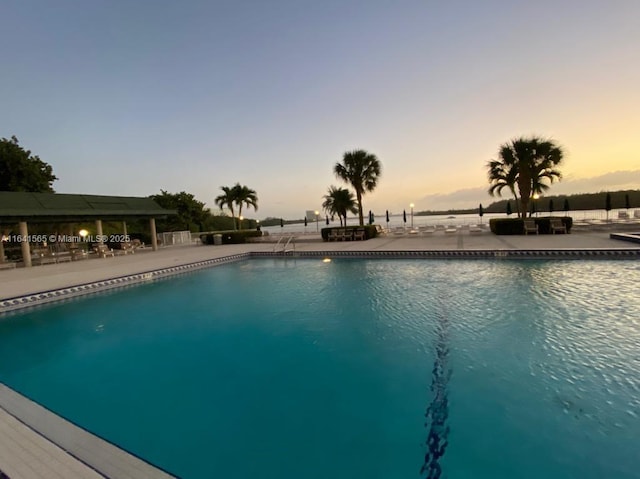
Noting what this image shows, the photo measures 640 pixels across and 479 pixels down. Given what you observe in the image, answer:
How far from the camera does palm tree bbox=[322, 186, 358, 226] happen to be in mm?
19828

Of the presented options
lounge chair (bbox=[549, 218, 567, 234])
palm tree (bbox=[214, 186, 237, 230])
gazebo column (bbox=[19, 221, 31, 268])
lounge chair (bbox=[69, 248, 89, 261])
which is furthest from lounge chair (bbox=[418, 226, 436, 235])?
gazebo column (bbox=[19, 221, 31, 268])

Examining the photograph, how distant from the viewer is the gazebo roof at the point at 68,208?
13.1 metres

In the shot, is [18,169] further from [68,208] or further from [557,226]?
[557,226]

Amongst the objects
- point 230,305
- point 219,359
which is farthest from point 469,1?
point 219,359

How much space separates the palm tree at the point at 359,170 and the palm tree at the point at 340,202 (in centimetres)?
52

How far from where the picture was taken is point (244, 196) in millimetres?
25281

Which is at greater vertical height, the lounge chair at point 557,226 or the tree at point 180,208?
the tree at point 180,208

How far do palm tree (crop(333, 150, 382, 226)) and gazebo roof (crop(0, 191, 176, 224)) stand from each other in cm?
1121

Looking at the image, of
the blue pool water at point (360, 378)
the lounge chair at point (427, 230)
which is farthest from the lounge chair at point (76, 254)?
the lounge chair at point (427, 230)

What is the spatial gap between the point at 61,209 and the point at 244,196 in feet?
40.9

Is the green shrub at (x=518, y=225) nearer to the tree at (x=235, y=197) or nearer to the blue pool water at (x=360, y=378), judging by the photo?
the blue pool water at (x=360, y=378)

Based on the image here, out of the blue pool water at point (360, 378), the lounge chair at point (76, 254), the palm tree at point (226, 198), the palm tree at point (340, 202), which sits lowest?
the blue pool water at point (360, 378)

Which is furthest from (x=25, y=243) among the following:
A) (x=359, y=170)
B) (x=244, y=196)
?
(x=359, y=170)

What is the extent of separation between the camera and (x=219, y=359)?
4.58 metres
